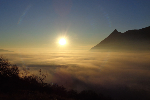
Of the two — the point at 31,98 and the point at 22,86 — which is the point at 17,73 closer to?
the point at 22,86

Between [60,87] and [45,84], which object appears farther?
[60,87]

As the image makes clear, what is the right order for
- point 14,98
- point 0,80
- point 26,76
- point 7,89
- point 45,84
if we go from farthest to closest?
point 45,84
point 26,76
point 0,80
point 7,89
point 14,98

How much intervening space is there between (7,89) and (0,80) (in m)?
5.96

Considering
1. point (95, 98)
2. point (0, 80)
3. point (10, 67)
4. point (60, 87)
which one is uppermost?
point (10, 67)

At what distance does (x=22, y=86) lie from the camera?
32250 mm

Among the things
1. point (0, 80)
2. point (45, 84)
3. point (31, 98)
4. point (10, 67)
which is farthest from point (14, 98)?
point (45, 84)

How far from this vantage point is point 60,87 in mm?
43188

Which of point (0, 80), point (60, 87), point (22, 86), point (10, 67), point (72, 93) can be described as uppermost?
point (10, 67)

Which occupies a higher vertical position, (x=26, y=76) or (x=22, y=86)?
(x=26, y=76)

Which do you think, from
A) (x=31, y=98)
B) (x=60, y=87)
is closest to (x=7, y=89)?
(x=31, y=98)

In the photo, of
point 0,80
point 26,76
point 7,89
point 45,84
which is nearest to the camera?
point 7,89

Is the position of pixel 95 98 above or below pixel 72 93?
below

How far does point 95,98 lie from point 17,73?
32.8 metres

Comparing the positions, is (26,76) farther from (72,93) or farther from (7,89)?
(72,93)
